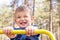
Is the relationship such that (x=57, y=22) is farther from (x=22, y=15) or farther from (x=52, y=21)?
(x=22, y=15)

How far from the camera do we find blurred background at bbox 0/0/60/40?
4.71 ft

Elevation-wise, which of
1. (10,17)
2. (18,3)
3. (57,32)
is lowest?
(57,32)

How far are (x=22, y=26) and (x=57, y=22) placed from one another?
0.55 m

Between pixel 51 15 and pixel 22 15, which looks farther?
pixel 51 15

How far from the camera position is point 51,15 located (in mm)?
1452

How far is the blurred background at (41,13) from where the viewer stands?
1.44 metres

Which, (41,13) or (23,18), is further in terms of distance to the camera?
(41,13)

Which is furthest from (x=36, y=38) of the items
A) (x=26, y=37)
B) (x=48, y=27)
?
(x=48, y=27)

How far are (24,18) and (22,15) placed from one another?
20mm

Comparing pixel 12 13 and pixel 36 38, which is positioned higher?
pixel 12 13

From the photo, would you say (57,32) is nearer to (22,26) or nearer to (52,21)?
(52,21)

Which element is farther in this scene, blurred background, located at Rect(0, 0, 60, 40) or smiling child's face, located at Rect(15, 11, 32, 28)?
blurred background, located at Rect(0, 0, 60, 40)

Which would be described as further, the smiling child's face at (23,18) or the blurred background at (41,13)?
the blurred background at (41,13)

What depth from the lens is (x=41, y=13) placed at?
1458 millimetres
